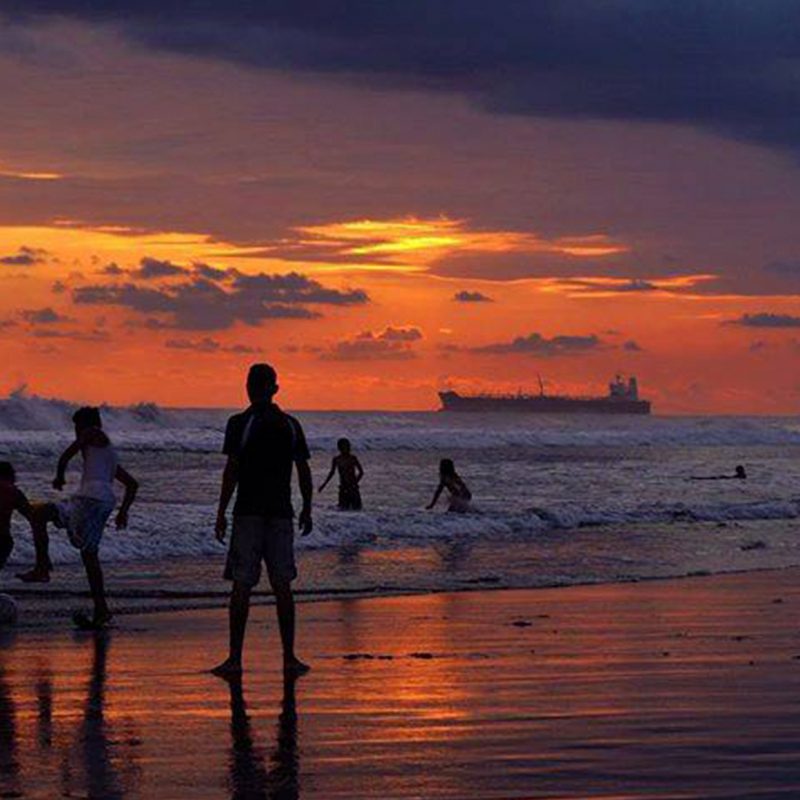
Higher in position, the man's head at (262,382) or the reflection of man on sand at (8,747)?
the man's head at (262,382)

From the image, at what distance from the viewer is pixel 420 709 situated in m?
A: 10.7

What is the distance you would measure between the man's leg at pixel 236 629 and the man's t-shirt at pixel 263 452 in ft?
1.70

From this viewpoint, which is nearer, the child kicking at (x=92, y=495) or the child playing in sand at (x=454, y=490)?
the child kicking at (x=92, y=495)

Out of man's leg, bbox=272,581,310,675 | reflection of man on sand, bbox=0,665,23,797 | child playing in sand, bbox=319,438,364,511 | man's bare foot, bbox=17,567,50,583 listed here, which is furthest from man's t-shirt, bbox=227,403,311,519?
child playing in sand, bbox=319,438,364,511

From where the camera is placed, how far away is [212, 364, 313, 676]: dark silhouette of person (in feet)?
41.2

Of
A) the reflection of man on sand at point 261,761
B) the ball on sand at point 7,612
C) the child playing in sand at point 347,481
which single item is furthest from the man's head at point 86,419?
the child playing in sand at point 347,481

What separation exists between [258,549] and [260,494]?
37 centimetres

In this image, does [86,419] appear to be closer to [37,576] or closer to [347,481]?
[37,576]

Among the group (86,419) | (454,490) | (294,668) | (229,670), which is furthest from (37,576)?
(454,490)

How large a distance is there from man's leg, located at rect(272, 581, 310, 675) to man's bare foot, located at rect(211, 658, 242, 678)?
0.37 metres

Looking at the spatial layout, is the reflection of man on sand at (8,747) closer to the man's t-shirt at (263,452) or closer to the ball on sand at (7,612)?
the man's t-shirt at (263,452)

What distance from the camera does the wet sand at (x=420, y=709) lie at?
835 centimetres

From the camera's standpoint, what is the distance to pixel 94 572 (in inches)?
638

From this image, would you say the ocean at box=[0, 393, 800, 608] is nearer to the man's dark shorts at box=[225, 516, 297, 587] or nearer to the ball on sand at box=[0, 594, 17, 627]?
the ball on sand at box=[0, 594, 17, 627]
